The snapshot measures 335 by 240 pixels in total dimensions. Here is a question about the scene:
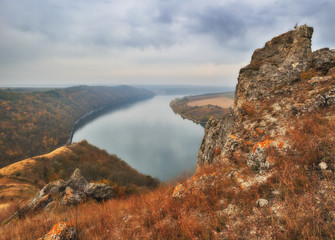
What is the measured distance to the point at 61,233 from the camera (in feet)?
11.6

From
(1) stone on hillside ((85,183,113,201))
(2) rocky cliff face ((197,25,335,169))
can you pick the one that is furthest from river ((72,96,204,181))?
(2) rocky cliff face ((197,25,335,169))

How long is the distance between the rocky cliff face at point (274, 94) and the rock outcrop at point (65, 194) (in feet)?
29.6

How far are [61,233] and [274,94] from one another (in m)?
9.50

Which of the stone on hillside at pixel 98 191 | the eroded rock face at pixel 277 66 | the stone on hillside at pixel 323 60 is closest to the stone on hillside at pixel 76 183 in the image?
the stone on hillside at pixel 98 191

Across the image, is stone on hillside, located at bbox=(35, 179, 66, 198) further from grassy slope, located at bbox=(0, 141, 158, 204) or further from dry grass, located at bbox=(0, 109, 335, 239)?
grassy slope, located at bbox=(0, 141, 158, 204)

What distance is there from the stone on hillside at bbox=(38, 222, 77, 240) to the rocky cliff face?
5.12m

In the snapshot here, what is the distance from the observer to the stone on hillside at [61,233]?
3.51 meters

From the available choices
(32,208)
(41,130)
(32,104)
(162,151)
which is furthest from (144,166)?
(32,104)

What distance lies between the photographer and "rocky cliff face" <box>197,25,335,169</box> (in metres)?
5.20

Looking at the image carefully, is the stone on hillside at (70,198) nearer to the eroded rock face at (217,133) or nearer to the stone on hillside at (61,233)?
the stone on hillside at (61,233)

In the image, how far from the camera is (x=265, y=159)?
4.14m

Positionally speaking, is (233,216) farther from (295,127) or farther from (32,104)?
(32,104)

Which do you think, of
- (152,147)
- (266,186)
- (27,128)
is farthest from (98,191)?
(27,128)

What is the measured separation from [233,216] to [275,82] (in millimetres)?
7283
